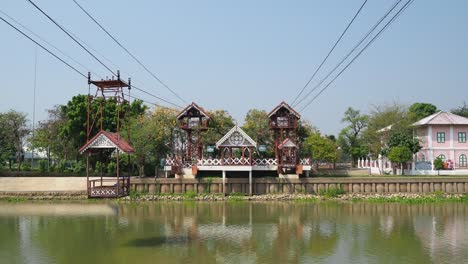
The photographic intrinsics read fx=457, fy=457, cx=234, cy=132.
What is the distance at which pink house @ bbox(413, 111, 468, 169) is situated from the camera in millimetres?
49531

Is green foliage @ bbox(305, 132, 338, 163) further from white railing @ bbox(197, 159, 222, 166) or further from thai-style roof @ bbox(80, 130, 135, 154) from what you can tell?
thai-style roof @ bbox(80, 130, 135, 154)

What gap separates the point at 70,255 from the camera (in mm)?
20719

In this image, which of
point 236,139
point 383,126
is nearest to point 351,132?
point 383,126

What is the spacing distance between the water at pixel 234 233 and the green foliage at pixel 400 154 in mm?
9453

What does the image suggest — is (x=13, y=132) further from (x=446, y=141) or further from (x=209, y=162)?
(x=446, y=141)

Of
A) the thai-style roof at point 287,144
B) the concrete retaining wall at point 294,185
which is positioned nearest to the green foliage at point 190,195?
the concrete retaining wall at point 294,185

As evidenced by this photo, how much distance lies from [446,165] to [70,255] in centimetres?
4055

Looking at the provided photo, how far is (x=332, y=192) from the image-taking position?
40.6 m

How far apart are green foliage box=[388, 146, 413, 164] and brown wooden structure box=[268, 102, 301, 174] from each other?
10830mm

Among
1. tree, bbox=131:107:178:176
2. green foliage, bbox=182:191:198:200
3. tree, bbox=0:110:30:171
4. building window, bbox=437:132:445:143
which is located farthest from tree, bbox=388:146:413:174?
tree, bbox=0:110:30:171

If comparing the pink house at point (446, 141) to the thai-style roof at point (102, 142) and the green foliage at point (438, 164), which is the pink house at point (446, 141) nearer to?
the green foliage at point (438, 164)

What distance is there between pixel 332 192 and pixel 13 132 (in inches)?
1743

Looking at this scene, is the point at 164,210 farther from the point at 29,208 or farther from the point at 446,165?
the point at 446,165

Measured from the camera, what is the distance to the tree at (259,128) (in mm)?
53125
